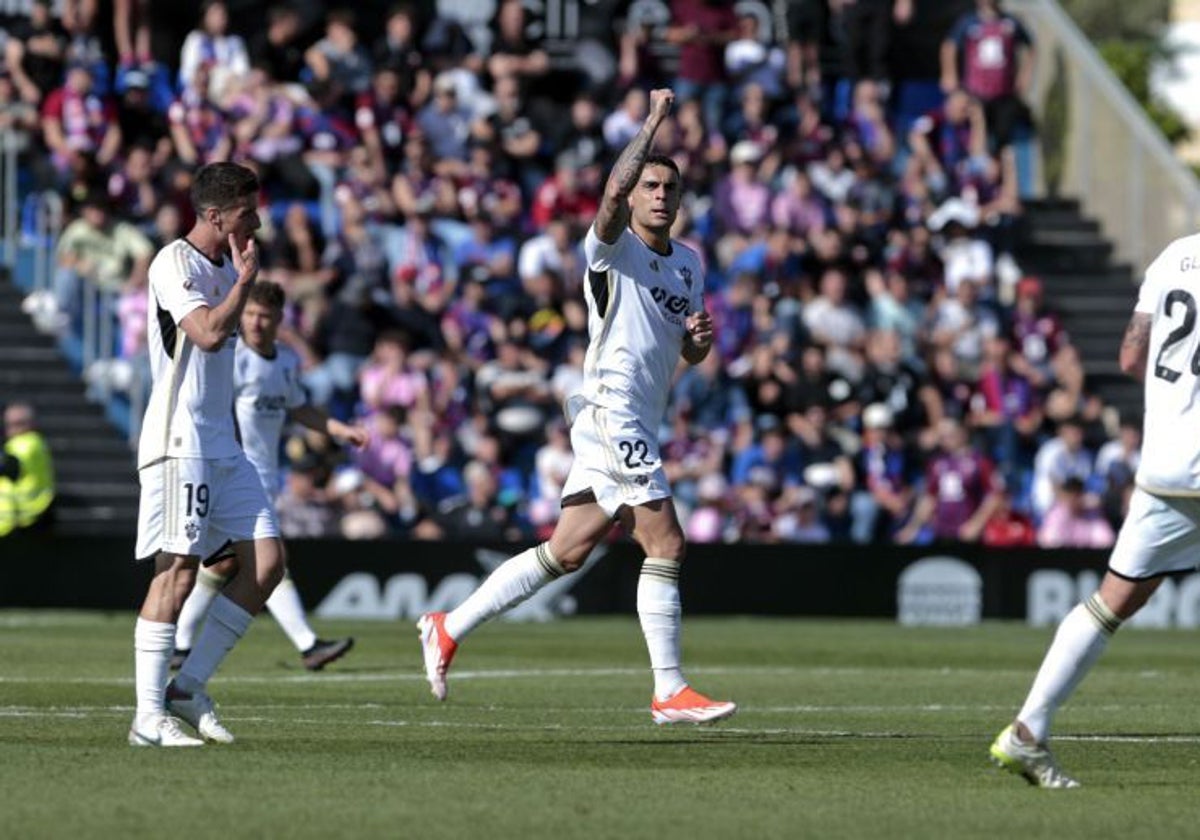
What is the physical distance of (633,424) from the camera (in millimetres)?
12859

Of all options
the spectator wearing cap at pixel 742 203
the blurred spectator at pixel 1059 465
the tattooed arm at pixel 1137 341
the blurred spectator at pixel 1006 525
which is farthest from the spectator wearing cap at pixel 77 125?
the tattooed arm at pixel 1137 341

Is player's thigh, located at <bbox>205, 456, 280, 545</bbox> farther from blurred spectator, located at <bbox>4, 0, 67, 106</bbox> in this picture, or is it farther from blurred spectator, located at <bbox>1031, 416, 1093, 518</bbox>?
blurred spectator, located at <bbox>4, 0, 67, 106</bbox>

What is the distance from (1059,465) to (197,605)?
13776mm

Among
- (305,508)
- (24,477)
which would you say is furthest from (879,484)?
(24,477)

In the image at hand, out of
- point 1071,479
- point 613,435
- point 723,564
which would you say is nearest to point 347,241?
point 723,564

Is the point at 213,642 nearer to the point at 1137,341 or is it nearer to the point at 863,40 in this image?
the point at 1137,341

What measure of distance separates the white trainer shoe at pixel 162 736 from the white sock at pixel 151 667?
2 centimetres

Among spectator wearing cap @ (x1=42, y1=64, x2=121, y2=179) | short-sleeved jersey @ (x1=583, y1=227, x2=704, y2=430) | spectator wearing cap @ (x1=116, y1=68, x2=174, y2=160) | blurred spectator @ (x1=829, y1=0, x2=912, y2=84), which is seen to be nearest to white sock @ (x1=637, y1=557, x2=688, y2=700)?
short-sleeved jersey @ (x1=583, y1=227, x2=704, y2=430)

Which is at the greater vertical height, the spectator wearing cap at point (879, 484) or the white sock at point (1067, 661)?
the white sock at point (1067, 661)

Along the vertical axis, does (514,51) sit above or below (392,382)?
above

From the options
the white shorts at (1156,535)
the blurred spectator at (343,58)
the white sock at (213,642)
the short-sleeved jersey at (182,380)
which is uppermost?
the blurred spectator at (343,58)

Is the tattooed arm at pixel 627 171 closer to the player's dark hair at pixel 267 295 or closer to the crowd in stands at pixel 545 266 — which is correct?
the player's dark hair at pixel 267 295

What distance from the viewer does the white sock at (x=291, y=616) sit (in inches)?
685

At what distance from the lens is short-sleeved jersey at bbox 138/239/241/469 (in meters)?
11.5
